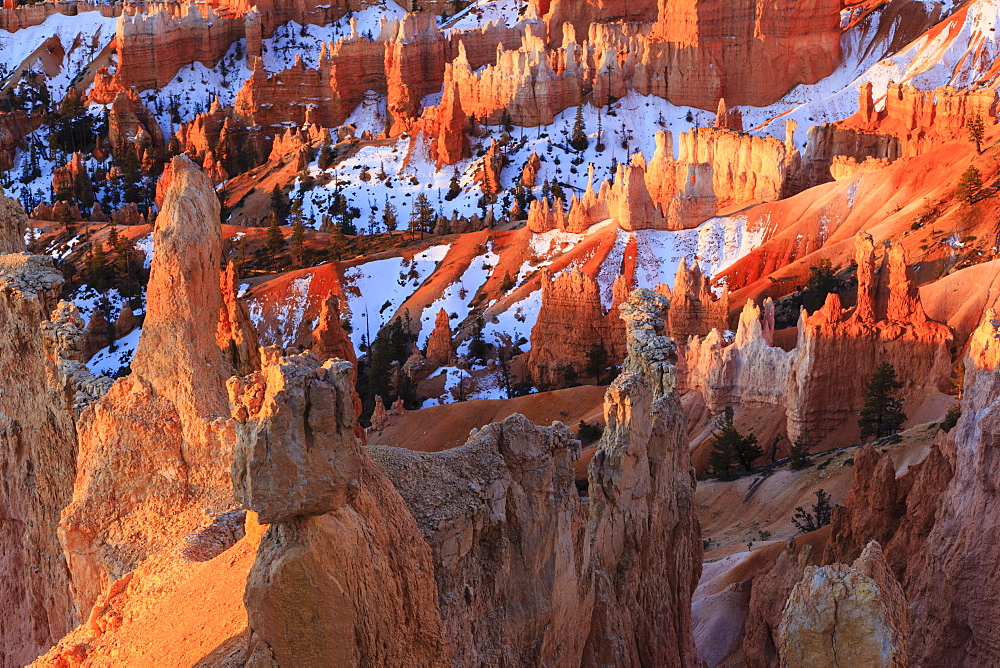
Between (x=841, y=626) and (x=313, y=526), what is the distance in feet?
16.1

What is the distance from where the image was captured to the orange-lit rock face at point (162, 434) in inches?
525

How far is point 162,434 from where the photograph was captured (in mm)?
14000

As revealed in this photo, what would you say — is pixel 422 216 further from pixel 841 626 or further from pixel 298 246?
pixel 841 626

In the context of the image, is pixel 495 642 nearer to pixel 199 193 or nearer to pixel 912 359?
pixel 199 193

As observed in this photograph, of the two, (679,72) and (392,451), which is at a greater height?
(392,451)

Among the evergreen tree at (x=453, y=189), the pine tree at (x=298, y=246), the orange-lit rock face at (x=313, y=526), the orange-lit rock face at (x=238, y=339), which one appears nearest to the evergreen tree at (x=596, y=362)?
the pine tree at (x=298, y=246)

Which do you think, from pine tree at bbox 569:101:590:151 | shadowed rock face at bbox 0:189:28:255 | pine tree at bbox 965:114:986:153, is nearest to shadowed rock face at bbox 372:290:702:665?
shadowed rock face at bbox 0:189:28:255

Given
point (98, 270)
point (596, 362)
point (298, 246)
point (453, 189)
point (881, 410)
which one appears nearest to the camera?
point (881, 410)

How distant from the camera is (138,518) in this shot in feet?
44.1

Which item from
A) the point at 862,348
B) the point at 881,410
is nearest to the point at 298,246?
the point at 862,348

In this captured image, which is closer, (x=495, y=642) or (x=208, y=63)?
(x=495, y=642)

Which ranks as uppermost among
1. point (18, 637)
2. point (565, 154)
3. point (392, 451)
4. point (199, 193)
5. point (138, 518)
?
point (199, 193)

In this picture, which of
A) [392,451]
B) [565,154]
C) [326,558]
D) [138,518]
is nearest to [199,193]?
[138,518]

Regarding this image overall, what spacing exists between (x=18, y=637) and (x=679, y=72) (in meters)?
91.0
